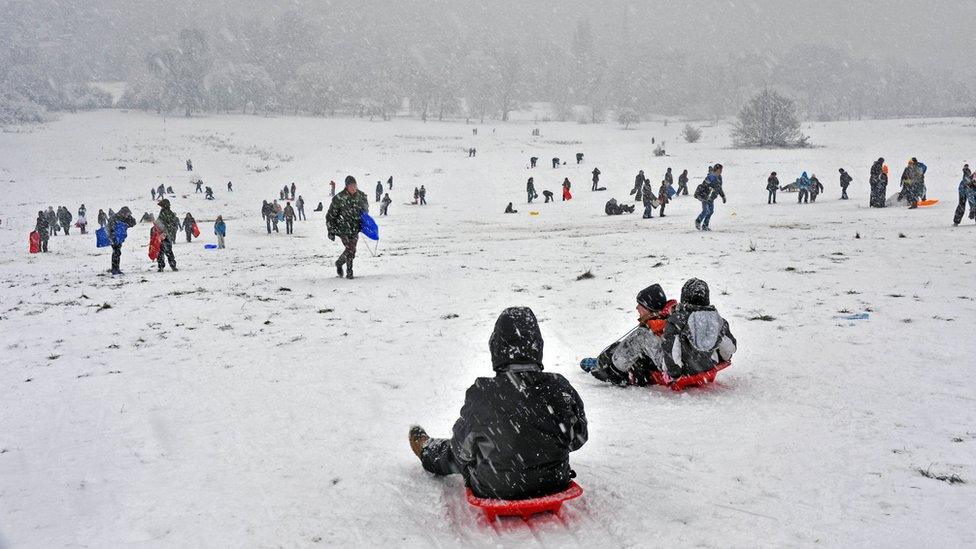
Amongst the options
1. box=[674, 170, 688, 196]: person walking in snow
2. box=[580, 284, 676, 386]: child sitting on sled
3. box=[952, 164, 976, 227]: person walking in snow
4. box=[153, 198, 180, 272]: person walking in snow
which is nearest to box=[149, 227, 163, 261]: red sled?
box=[153, 198, 180, 272]: person walking in snow

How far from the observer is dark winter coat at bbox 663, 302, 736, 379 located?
4957mm

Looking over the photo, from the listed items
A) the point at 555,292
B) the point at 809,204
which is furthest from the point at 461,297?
the point at 809,204

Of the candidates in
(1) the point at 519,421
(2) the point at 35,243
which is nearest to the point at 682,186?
(2) the point at 35,243

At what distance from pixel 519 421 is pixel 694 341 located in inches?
93.3

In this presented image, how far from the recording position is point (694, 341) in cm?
500

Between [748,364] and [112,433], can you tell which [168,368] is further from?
[748,364]

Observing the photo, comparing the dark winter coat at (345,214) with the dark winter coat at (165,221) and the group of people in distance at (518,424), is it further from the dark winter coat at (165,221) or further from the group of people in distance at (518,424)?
the group of people in distance at (518,424)

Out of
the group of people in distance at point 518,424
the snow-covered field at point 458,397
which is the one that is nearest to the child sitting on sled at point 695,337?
the snow-covered field at point 458,397

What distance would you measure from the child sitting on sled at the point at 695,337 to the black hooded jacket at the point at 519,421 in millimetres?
2022

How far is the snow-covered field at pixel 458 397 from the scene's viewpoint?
10.8 feet

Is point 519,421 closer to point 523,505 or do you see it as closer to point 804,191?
point 523,505

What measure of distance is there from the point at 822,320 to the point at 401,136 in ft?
267

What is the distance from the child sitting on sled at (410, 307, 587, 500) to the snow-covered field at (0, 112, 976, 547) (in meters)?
0.24

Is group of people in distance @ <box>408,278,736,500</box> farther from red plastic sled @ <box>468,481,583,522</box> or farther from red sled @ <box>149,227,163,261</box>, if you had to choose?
red sled @ <box>149,227,163,261</box>
